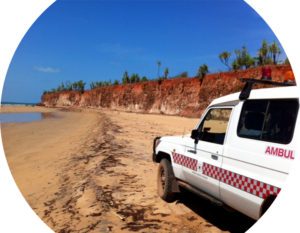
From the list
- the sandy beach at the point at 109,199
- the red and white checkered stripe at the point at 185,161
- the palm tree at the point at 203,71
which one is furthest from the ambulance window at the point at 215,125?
the palm tree at the point at 203,71

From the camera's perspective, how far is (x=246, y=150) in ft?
9.43

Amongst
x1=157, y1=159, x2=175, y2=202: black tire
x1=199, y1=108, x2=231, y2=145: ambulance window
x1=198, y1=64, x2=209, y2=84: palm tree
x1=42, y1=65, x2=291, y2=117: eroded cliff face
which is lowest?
x1=157, y1=159, x2=175, y2=202: black tire

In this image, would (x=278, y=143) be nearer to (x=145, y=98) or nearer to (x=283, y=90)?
(x=283, y=90)

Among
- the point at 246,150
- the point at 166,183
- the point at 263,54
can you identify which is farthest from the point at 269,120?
the point at 263,54

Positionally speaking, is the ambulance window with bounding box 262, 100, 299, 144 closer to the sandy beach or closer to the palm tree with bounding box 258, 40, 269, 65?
the sandy beach

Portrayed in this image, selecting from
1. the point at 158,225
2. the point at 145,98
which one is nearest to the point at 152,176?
the point at 158,225

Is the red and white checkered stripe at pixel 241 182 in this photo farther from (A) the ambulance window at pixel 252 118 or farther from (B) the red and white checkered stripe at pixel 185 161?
(A) the ambulance window at pixel 252 118

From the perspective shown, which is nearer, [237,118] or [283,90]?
[283,90]

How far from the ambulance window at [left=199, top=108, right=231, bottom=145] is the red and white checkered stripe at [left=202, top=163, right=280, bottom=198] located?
47 centimetres

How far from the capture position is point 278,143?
254 centimetres

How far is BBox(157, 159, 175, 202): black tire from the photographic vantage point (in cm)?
452

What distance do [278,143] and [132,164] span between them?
4.89 meters

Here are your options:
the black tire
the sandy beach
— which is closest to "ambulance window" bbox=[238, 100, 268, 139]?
the sandy beach

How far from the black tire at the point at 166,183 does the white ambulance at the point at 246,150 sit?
32cm
